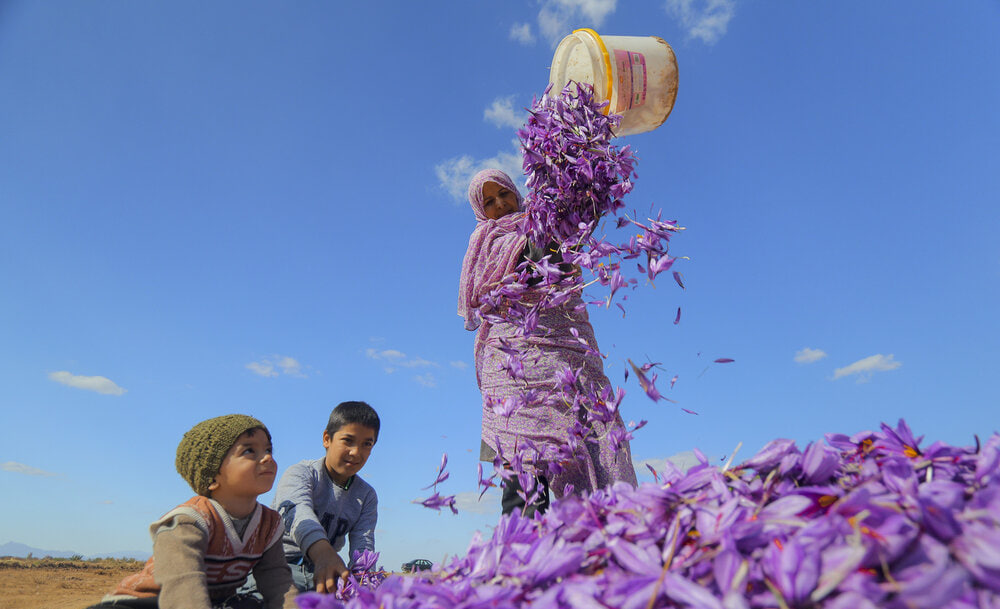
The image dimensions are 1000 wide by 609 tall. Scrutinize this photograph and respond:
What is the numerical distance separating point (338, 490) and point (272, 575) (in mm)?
740

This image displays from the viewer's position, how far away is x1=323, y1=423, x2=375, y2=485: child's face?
3281 millimetres

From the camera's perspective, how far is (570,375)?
10.3 feet

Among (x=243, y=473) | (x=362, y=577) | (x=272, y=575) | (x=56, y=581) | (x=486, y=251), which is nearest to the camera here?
(x=243, y=473)

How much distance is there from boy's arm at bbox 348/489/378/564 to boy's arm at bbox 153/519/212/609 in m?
1.11

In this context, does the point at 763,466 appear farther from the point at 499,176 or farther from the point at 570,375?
the point at 499,176

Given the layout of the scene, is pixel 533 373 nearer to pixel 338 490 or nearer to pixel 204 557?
pixel 338 490

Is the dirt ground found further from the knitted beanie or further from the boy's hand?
the boy's hand

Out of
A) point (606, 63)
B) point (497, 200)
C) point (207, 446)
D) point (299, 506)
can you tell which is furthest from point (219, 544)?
point (606, 63)

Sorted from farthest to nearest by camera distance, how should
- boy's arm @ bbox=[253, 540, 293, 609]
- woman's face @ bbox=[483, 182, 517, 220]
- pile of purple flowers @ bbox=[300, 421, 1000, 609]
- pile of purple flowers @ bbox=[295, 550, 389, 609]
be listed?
woman's face @ bbox=[483, 182, 517, 220] < boy's arm @ bbox=[253, 540, 293, 609] < pile of purple flowers @ bbox=[295, 550, 389, 609] < pile of purple flowers @ bbox=[300, 421, 1000, 609]

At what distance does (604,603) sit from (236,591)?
2286mm

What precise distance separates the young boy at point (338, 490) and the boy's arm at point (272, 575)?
12.8 inches

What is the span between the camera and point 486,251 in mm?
3498

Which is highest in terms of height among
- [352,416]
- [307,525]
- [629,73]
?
[629,73]

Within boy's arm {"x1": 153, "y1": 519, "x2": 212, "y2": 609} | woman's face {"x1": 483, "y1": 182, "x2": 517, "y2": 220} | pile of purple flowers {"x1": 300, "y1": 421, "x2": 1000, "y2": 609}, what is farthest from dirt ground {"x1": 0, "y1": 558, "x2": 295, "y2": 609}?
pile of purple flowers {"x1": 300, "y1": 421, "x2": 1000, "y2": 609}
